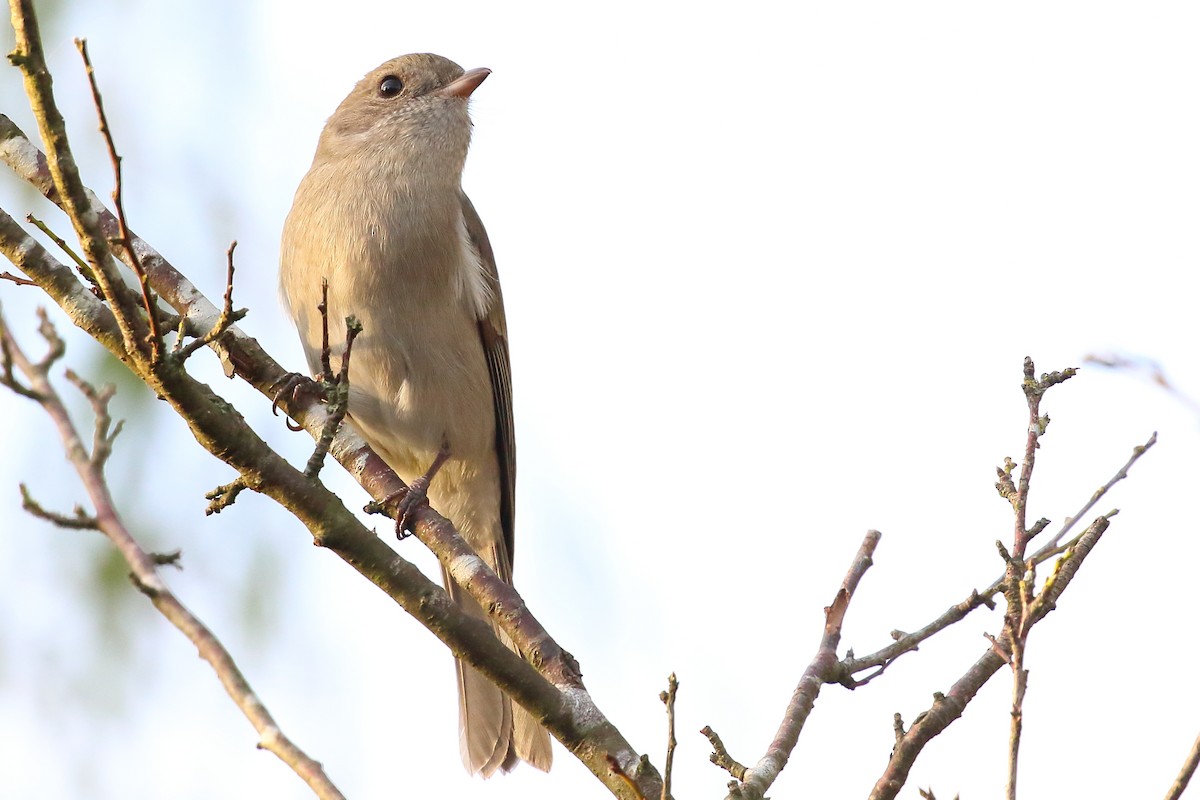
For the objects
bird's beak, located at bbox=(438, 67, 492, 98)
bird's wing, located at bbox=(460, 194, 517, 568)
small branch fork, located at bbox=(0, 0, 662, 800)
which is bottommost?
small branch fork, located at bbox=(0, 0, 662, 800)

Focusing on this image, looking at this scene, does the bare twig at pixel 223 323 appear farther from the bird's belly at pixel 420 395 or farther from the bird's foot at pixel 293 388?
the bird's belly at pixel 420 395

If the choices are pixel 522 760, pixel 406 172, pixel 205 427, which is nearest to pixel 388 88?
pixel 406 172

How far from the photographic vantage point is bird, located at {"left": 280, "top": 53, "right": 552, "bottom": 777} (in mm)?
5336

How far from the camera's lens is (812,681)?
3586 millimetres

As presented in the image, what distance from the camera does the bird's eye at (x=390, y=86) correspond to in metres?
6.45

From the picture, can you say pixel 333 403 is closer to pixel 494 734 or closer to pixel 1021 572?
pixel 1021 572

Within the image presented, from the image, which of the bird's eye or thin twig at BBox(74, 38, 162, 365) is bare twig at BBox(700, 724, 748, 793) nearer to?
thin twig at BBox(74, 38, 162, 365)

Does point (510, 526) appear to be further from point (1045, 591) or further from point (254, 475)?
point (1045, 591)

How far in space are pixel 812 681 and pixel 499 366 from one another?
9.31ft

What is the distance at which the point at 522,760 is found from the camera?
5.52 metres

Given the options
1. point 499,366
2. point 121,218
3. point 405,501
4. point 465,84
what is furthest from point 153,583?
point 465,84

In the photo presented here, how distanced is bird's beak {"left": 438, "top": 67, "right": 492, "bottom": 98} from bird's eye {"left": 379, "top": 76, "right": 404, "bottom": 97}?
22cm

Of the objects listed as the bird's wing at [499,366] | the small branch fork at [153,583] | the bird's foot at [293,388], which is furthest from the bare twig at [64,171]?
the bird's wing at [499,366]

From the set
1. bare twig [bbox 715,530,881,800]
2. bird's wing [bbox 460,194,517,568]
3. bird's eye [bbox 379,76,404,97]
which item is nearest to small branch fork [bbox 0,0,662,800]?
bare twig [bbox 715,530,881,800]
